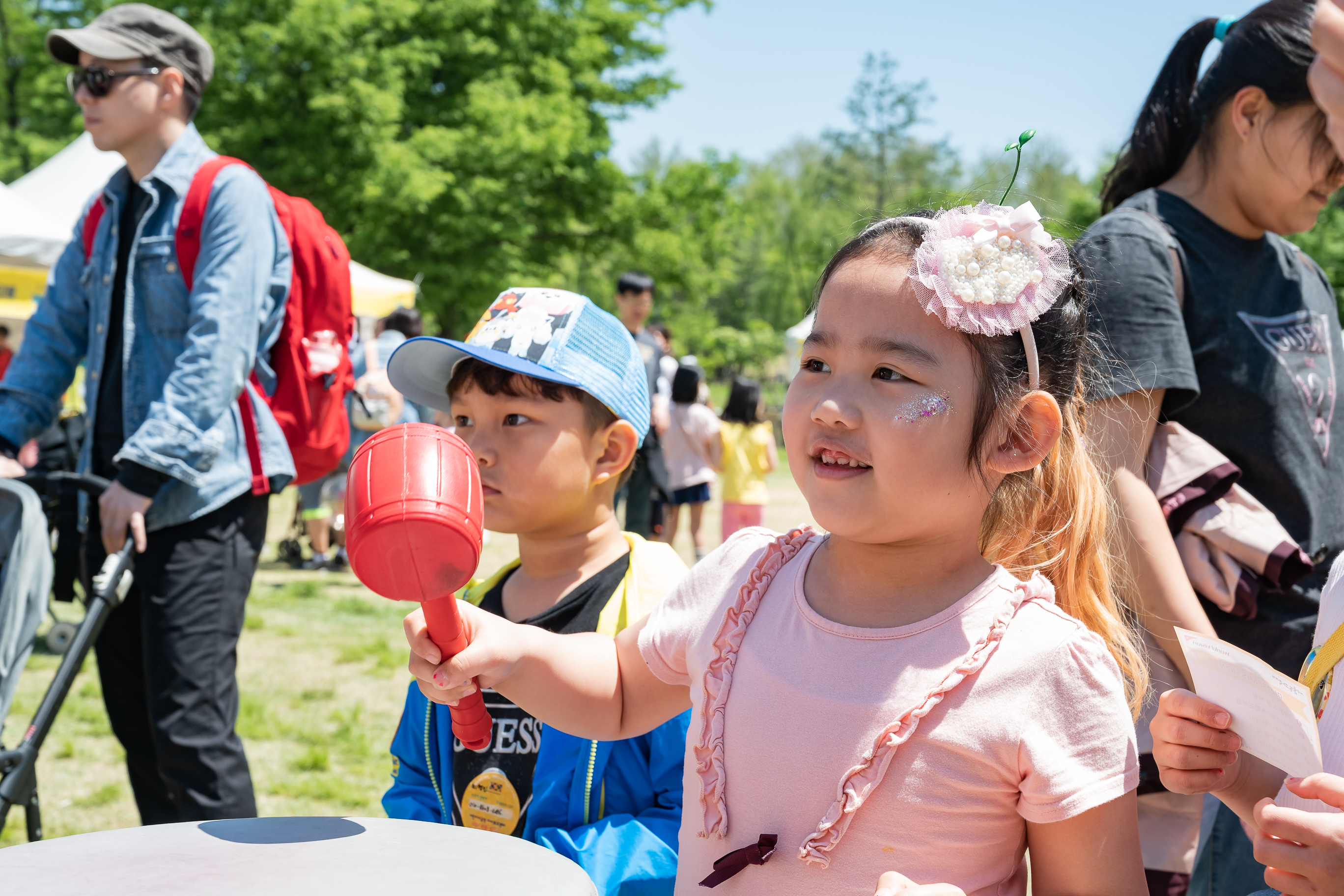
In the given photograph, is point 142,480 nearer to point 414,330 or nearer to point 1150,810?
point 1150,810

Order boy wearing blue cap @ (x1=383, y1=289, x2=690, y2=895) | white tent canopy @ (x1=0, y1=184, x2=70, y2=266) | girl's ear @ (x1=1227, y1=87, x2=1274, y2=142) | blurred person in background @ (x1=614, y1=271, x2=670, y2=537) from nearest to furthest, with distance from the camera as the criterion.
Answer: boy wearing blue cap @ (x1=383, y1=289, x2=690, y2=895), girl's ear @ (x1=1227, y1=87, x2=1274, y2=142), white tent canopy @ (x1=0, y1=184, x2=70, y2=266), blurred person in background @ (x1=614, y1=271, x2=670, y2=537)

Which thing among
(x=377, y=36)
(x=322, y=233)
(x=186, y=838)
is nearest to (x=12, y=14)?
(x=377, y=36)

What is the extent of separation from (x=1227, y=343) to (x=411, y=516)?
149 cm

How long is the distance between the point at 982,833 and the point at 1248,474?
1033 millimetres

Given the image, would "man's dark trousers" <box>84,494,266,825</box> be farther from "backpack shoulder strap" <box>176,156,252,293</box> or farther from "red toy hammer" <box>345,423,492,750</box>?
"red toy hammer" <box>345,423,492,750</box>

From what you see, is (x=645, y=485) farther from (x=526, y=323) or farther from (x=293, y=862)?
(x=293, y=862)

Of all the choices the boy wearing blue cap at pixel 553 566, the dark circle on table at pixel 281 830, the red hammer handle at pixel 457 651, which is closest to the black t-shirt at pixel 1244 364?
the boy wearing blue cap at pixel 553 566

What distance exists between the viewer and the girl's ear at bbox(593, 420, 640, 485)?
2.06 metres

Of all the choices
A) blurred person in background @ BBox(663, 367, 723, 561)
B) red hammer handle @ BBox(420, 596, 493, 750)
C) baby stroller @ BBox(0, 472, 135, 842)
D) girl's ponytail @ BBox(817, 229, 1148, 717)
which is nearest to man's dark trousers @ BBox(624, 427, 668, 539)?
blurred person in background @ BBox(663, 367, 723, 561)

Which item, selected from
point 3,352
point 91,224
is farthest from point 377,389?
point 91,224

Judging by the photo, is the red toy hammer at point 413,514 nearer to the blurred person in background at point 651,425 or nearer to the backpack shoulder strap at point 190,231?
the backpack shoulder strap at point 190,231

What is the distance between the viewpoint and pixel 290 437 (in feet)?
9.99

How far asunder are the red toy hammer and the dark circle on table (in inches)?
13.5

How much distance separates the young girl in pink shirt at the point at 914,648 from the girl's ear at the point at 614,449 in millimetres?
608
